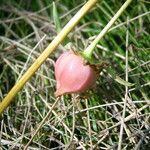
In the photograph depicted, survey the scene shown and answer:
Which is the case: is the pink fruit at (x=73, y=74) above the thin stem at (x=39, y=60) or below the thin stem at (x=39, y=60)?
below

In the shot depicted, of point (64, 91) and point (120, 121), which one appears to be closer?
point (64, 91)

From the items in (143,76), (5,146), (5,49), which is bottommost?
(143,76)

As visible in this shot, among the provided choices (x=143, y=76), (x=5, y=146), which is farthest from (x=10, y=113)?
(x=143, y=76)

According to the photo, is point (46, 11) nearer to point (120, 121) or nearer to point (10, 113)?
point (10, 113)

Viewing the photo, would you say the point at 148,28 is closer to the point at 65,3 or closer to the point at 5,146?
the point at 65,3

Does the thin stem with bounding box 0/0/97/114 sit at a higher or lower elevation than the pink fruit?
higher

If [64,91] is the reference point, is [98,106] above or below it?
below

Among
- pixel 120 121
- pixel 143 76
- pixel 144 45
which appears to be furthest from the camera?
pixel 144 45

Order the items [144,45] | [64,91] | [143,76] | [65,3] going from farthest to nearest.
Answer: [65,3]
[144,45]
[143,76]
[64,91]
